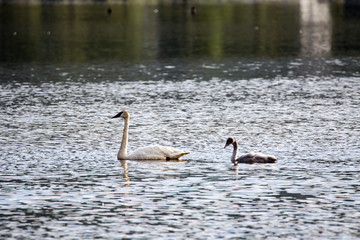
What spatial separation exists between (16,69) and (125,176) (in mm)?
39670

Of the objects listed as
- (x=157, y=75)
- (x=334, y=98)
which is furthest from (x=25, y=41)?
(x=334, y=98)

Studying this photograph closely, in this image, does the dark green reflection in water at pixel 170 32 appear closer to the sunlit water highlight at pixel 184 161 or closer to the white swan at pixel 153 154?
the sunlit water highlight at pixel 184 161

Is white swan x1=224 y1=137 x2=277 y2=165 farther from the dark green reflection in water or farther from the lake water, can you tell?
the dark green reflection in water

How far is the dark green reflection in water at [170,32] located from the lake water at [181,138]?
71 centimetres

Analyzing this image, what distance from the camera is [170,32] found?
357 ft

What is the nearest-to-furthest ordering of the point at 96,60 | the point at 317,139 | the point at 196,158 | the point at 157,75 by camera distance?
the point at 196,158
the point at 317,139
the point at 157,75
the point at 96,60

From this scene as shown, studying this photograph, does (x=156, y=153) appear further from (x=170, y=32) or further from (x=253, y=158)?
(x=170, y=32)

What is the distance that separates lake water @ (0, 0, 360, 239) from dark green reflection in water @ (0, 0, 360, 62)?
710 millimetres

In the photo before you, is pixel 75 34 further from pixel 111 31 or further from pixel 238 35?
pixel 238 35

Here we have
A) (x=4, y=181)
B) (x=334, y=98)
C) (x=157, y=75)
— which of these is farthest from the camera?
(x=157, y=75)

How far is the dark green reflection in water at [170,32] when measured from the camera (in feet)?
263

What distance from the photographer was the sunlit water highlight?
72.4 ft

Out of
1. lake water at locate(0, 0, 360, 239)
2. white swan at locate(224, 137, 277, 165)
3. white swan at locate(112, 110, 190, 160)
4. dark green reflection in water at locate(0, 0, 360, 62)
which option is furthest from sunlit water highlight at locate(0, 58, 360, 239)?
dark green reflection in water at locate(0, 0, 360, 62)

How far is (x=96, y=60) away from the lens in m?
73.4
